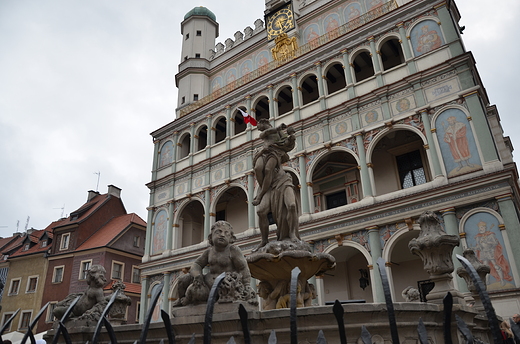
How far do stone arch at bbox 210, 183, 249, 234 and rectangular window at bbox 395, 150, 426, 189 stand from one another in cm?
846

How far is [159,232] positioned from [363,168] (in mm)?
12388

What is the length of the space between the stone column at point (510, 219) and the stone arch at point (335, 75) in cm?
977

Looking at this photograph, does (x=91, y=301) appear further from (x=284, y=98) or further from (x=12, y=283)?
(x=12, y=283)

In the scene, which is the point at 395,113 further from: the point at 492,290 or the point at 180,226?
the point at 180,226

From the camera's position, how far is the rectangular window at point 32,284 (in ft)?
92.8

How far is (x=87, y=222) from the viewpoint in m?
30.2

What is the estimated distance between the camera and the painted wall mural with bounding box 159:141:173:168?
984 inches

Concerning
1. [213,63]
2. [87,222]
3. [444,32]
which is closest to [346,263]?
[444,32]

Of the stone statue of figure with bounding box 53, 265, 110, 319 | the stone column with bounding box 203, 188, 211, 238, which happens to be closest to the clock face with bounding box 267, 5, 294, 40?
the stone column with bounding box 203, 188, 211, 238

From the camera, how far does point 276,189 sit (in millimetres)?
7395

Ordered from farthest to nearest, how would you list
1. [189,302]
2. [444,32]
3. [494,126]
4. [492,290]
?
[494,126], [444,32], [492,290], [189,302]

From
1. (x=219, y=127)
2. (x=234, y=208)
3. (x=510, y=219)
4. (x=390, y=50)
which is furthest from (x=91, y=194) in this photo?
(x=510, y=219)

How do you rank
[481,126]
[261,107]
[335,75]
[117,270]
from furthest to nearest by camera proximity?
[117,270] < [261,107] < [335,75] < [481,126]

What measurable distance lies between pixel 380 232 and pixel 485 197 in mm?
3842
